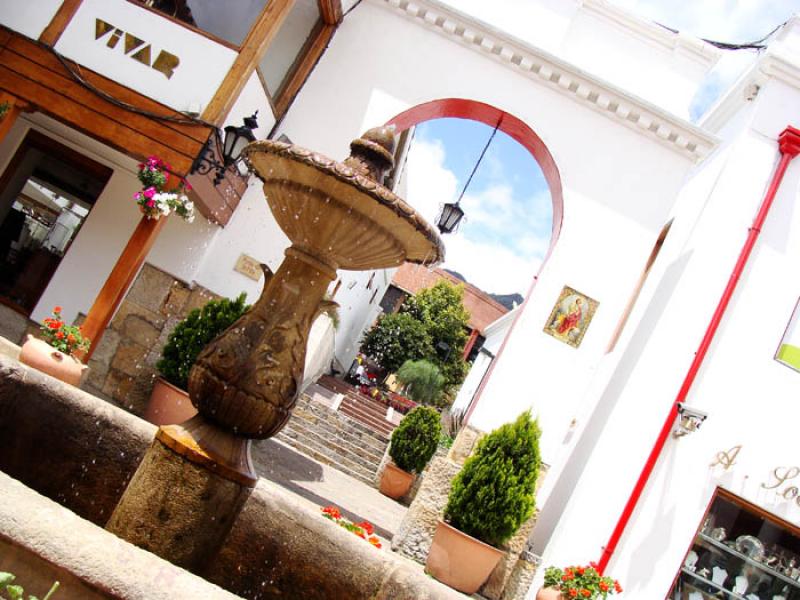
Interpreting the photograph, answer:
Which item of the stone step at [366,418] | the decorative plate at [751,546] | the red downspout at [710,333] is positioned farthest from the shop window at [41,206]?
the stone step at [366,418]

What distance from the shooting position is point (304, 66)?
9242 mm

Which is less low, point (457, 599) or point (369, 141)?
point (369, 141)

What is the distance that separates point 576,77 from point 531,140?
99 cm

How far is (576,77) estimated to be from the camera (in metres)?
9.31

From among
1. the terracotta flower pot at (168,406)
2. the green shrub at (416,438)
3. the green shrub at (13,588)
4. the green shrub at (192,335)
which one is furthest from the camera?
the green shrub at (416,438)

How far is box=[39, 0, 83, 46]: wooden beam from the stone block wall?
9.24 ft

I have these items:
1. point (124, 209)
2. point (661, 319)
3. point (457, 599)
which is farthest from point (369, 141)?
point (124, 209)

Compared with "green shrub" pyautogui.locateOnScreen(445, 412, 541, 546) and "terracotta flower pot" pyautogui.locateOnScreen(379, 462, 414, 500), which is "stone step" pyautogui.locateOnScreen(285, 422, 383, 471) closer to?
"terracotta flower pot" pyautogui.locateOnScreen(379, 462, 414, 500)

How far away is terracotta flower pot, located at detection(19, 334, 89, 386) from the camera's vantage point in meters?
5.99

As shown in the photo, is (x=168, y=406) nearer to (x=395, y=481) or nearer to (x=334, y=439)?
(x=395, y=481)

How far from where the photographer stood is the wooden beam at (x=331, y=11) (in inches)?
342

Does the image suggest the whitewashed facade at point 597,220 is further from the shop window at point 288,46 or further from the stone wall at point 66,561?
the stone wall at point 66,561

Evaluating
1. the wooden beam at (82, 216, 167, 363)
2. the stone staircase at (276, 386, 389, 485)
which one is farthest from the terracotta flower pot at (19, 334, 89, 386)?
the stone staircase at (276, 386, 389, 485)

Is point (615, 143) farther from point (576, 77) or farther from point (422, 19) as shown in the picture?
point (422, 19)
